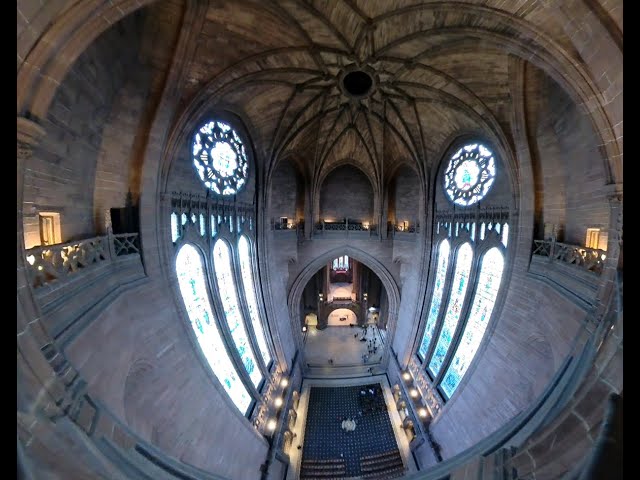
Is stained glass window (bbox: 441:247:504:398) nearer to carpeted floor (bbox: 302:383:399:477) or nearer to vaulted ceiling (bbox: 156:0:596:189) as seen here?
carpeted floor (bbox: 302:383:399:477)

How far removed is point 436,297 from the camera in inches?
486

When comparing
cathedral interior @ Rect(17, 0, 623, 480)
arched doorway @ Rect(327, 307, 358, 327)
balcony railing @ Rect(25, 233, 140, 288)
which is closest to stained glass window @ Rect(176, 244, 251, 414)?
cathedral interior @ Rect(17, 0, 623, 480)


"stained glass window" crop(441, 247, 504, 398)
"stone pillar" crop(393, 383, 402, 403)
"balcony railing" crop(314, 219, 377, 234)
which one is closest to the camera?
"stained glass window" crop(441, 247, 504, 398)

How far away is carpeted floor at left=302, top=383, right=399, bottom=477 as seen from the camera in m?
10.5

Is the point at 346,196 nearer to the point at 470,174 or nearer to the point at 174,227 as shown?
the point at 470,174

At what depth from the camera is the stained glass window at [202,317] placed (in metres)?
7.32

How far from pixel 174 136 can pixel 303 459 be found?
13.0 metres

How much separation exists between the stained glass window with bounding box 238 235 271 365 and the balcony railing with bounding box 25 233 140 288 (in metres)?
4.94

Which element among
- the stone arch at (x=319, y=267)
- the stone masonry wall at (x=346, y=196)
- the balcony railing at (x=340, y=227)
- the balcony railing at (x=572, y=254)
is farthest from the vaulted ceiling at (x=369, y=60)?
the stone arch at (x=319, y=267)

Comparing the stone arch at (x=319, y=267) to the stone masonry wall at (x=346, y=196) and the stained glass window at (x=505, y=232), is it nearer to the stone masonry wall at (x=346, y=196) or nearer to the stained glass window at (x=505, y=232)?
the stone masonry wall at (x=346, y=196)

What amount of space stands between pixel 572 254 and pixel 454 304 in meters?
5.91

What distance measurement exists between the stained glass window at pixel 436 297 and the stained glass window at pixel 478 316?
6.42 ft

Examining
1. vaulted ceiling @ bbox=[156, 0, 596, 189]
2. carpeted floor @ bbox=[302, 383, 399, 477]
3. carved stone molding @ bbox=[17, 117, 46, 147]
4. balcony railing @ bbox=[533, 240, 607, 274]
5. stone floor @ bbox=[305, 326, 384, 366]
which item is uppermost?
vaulted ceiling @ bbox=[156, 0, 596, 189]

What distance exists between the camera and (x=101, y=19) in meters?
3.42
